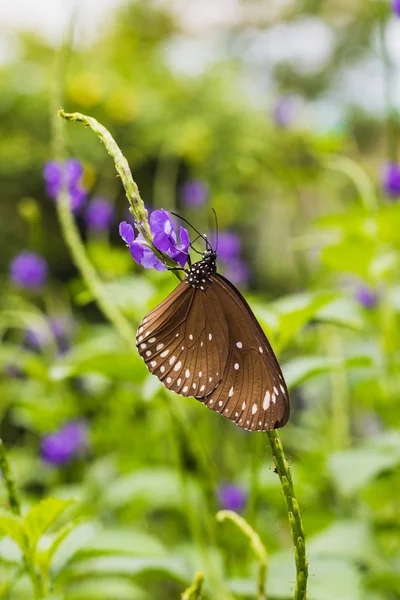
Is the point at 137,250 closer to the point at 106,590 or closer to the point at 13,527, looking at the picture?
the point at 13,527

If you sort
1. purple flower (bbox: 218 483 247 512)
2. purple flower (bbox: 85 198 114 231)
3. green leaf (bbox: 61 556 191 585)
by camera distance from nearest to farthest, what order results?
green leaf (bbox: 61 556 191 585) → purple flower (bbox: 218 483 247 512) → purple flower (bbox: 85 198 114 231)

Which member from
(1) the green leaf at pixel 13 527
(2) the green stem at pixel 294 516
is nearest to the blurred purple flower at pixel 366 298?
(1) the green leaf at pixel 13 527

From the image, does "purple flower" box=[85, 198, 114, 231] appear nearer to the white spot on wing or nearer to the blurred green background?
the blurred green background

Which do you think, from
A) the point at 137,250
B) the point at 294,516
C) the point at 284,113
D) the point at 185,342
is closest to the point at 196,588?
the point at 294,516

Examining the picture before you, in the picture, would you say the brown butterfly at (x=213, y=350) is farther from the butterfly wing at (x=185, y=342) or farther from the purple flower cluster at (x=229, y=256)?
the purple flower cluster at (x=229, y=256)

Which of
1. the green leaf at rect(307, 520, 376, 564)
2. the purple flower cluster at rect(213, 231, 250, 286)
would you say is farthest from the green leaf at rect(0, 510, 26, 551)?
the purple flower cluster at rect(213, 231, 250, 286)

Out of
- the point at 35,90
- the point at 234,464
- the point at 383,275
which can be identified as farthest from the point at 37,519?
the point at 35,90

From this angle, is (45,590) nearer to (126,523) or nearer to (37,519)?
(37,519)
